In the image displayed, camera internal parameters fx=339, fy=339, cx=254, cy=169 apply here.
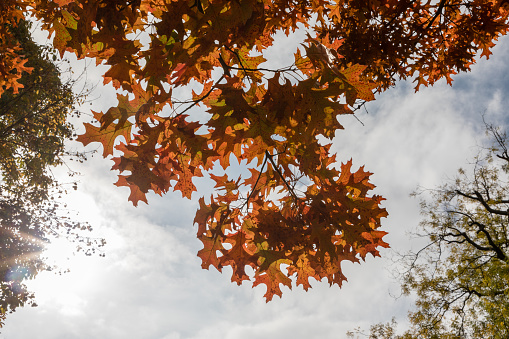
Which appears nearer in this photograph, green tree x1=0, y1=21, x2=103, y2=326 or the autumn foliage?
the autumn foliage

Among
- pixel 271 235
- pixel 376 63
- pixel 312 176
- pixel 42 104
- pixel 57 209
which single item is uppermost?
pixel 42 104

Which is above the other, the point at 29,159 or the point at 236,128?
the point at 29,159

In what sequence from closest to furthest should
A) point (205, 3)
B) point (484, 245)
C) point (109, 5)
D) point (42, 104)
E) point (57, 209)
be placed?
point (109, 5) → point (205, 3) → point (42, 104) → point (57, 209) → point (484, 245)

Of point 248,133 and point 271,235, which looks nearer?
point 248,133

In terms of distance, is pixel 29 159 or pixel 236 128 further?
pixel 29 159

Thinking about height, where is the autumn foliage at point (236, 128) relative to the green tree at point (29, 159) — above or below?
below

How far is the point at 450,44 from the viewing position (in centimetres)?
447

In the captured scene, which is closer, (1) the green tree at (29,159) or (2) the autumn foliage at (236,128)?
(2) the autumn foliage at (236,128)

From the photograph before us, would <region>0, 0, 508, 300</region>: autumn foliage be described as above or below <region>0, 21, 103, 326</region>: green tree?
below

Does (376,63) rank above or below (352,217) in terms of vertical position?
above

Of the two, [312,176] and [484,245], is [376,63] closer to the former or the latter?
[312,176]

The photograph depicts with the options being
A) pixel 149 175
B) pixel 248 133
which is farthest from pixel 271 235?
pixel 149 175

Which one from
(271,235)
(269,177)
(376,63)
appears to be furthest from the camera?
(376,63)

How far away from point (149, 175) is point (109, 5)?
1.13 metres
